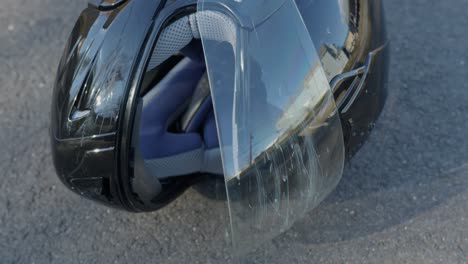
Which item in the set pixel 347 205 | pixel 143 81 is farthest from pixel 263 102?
pixel 347 205

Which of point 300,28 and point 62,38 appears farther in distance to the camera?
point 62,38

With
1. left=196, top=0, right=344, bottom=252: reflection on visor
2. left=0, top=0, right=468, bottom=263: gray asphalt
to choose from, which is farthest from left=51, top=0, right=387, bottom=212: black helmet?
left=0, top=0, right=468, bottom=263: gray asphalt

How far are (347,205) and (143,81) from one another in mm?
805

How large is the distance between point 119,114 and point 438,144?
118 cm

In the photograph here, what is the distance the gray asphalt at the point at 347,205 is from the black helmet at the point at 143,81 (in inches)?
7.7

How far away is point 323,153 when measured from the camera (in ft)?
5.65

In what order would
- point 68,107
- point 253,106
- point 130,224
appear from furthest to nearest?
point 130,224 → point 68,107 → point 253,106

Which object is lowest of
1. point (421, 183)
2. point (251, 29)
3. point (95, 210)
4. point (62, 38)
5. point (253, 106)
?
point (421, 183)

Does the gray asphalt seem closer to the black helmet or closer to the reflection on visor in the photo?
the black helmet

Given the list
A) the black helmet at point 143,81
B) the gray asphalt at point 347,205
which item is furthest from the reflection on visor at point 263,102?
the gray asphalt at point 347,205

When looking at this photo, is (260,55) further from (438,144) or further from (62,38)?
(62,38)

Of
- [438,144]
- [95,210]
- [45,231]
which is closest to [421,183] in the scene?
[438,144]

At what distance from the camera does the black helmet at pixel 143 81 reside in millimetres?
1569

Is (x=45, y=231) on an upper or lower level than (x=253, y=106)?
lower
